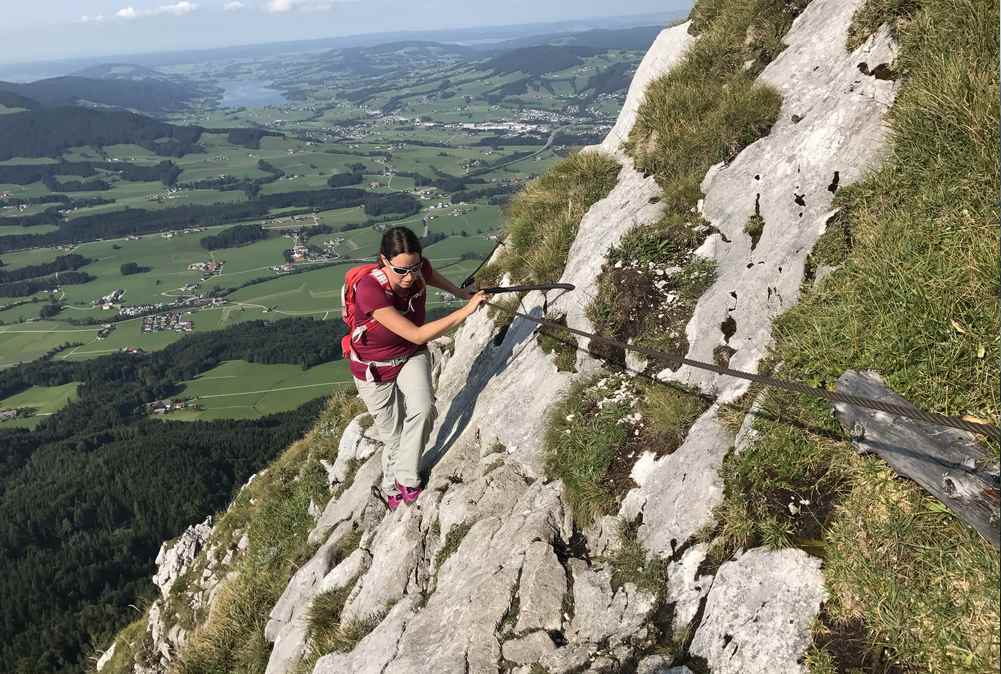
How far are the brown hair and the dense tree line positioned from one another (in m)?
95.5

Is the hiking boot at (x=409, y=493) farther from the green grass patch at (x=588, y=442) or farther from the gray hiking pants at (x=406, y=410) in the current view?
the green grass patch at (x=588, y=442)

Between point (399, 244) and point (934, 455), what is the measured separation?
649cm

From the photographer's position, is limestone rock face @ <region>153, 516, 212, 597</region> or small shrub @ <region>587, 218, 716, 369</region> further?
limestone rock face @ <region>153, 516, 212, 597</region>

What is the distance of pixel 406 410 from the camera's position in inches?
385

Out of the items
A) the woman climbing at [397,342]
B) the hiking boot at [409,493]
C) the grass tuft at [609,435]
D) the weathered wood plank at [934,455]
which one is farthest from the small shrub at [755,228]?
the hiking boot at [409,493]

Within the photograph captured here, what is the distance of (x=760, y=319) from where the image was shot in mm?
7410

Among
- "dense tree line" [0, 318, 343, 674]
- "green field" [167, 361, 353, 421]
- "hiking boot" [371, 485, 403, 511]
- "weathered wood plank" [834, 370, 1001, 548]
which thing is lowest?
"dense tree line" [0, 318, 343, 674]

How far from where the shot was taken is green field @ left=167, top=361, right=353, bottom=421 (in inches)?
5758

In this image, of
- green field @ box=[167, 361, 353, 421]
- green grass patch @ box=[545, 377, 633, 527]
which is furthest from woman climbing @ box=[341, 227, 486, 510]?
green field @ box=[167, 361, 353, 421]

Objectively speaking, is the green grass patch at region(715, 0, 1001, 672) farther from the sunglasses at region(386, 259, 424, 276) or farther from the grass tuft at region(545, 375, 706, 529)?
the sunglasses at region(386, 259, 424, 276)

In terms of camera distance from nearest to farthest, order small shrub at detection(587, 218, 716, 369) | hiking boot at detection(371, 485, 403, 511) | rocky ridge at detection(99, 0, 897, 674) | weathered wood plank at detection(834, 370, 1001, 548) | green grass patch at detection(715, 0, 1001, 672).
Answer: weathered wood plank at detection(834, 370, 1001, 548) < green grass patch at detection(715, 0, 1001, 672) < rocky ridge at detection(99, 0, 897, 674) < small shrub at detection(587, 218, 716, 369) < hiking boot at detection(371, 485, 403, 511)

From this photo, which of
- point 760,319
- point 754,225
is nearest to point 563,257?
point 754,225

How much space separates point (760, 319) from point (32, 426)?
20334 cm

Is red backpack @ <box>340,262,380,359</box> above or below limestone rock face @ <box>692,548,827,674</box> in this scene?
above
